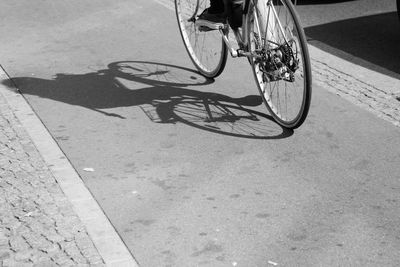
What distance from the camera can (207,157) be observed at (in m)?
6.24

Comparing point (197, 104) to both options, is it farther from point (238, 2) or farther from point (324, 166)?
point (324, 166)

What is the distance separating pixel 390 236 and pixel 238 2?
2.74 m

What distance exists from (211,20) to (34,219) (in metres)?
2.82

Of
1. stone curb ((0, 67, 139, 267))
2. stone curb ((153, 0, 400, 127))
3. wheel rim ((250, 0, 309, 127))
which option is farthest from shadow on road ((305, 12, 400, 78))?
stone curb ((0, 67, 139, 267))

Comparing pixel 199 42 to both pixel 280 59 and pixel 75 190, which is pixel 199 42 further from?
pixel 75 190

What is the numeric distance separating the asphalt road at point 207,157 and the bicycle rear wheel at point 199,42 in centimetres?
16

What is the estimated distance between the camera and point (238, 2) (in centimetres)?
692

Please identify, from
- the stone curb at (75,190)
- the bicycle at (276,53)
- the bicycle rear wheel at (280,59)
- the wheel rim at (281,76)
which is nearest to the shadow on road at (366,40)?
the bicycle at (276,53)

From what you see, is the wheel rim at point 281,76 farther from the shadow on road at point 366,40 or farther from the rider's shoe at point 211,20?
the shadow on road at point 366,40

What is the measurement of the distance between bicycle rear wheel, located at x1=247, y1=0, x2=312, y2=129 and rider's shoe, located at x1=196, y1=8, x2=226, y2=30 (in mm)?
483

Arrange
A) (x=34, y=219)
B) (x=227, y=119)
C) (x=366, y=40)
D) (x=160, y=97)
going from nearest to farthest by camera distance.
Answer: (x=34, y=219) → (x=227, y=119) → (x=160, y=97) → (x=366, y=40)

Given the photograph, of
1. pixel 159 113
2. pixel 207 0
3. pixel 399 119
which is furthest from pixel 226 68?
pixel 399 119

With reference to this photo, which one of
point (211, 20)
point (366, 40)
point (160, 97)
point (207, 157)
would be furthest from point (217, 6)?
point (366, 40)

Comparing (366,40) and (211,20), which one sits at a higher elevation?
(211,20)
